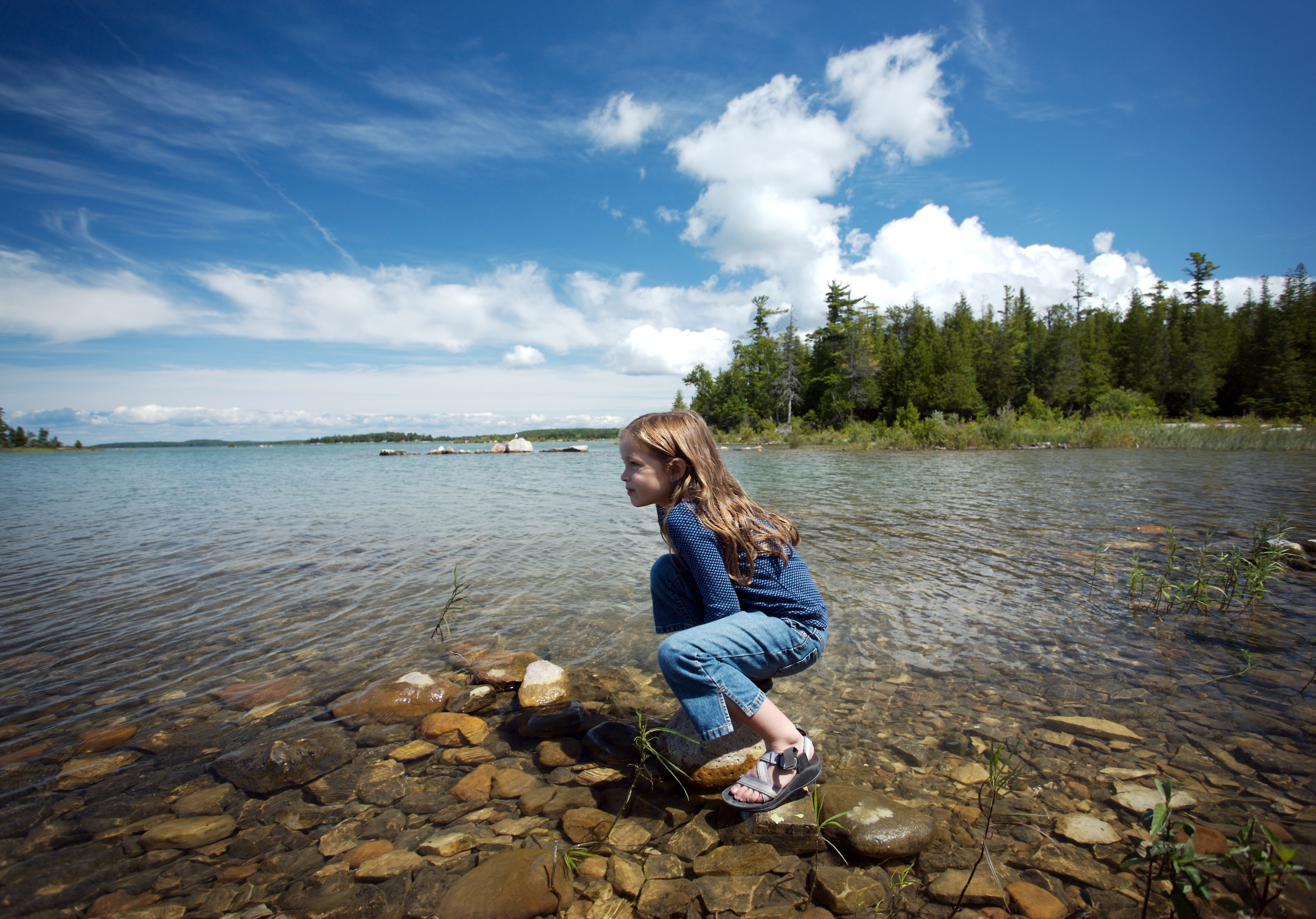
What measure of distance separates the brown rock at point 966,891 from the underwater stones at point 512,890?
1.52 meters

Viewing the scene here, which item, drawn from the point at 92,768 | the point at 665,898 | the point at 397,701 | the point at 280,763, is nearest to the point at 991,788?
the point at 665,898

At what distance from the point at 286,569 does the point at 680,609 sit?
7.74 m

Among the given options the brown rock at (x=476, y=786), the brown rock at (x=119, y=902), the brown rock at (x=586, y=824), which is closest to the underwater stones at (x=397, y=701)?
the brown rock at (x=476, y=786)

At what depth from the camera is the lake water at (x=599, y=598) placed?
13.6ft

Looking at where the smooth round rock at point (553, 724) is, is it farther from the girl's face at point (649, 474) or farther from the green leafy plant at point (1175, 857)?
the green leafy plant at point (1175, 857)

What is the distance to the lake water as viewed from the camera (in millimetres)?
4152

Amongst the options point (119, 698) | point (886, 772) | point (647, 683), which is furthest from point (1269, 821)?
point (119, 698)

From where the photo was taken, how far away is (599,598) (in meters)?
6.67

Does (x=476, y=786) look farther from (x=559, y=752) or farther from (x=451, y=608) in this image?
(x=451, y=608)

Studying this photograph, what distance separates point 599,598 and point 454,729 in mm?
3046

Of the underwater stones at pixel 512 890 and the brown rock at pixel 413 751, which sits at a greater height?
the underwater stones at pixel 512 890

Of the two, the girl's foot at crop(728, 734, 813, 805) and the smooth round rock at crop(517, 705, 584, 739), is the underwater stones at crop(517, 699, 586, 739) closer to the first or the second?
the smooth round rock at crop(517, 705, 584, 739)

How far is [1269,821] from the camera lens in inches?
96.0

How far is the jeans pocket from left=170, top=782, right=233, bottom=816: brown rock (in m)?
3.13
